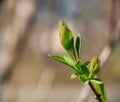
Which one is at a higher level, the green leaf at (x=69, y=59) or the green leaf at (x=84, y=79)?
the green leaf at (x=69, y=59)

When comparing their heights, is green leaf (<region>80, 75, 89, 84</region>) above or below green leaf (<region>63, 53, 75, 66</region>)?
below

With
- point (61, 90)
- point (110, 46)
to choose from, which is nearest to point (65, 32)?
point (110, 46)

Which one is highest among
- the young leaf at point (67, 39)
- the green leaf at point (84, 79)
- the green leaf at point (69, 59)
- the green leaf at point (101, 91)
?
the young leaf at point (67, 39)

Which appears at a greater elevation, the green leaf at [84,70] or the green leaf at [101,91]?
the green leaf at [84,70]

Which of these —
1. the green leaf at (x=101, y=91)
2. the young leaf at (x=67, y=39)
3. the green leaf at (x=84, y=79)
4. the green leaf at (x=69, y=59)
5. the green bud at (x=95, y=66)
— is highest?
the young leaf at (x=67, y=39)

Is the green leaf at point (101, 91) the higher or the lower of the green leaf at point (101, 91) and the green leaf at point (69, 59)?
the lower

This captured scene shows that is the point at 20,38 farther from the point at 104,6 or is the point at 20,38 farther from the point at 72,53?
the point at 72,53

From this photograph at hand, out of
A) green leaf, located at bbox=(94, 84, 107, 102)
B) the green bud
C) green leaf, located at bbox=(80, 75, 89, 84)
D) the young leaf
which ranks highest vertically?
the young leaf

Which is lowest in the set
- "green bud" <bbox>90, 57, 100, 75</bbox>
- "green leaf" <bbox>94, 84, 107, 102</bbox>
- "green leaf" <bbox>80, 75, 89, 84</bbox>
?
"green leaf" <bbox>94, 84, 107, 102</bbox>

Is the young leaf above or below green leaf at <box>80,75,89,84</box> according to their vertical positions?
above

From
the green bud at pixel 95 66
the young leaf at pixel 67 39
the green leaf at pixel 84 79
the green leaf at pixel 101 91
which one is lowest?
the green leaf at pixel 101 91

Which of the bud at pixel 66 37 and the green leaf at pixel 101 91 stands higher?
the bud at pixel 66 37
